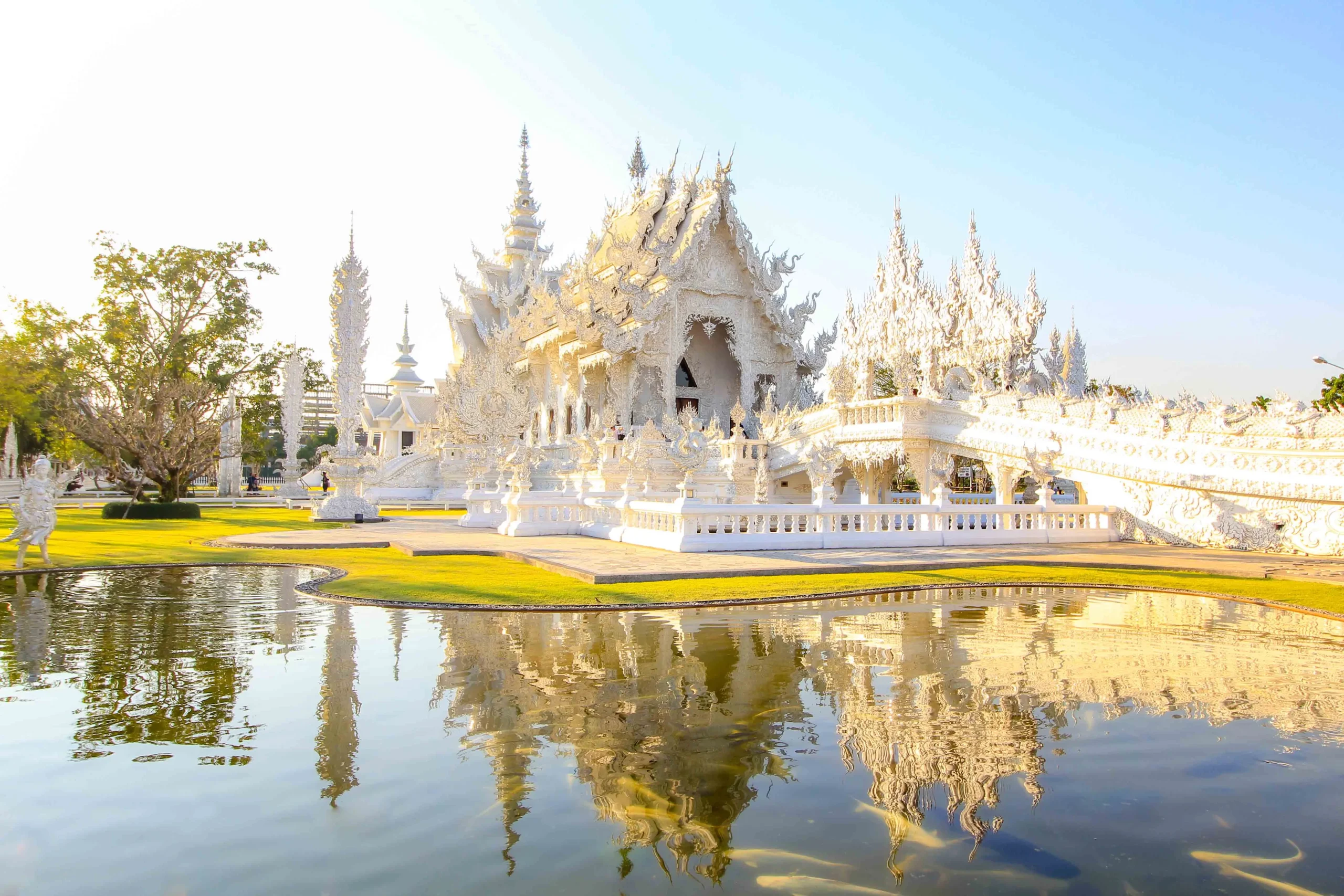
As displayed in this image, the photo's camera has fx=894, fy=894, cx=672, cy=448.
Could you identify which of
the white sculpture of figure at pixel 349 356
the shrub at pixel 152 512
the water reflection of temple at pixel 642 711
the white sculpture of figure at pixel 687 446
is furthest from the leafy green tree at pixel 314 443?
the water reflection of temple at pixel 642 711

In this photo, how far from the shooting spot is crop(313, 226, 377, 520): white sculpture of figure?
811 inches

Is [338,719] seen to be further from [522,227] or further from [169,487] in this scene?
[522,227]

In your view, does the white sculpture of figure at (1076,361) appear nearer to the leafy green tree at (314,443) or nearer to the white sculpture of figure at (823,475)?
the white sculpture of figure at (823,475)

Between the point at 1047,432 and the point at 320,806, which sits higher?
the point at 1047,432

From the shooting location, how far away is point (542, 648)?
5875mm

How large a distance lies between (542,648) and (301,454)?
6367cm

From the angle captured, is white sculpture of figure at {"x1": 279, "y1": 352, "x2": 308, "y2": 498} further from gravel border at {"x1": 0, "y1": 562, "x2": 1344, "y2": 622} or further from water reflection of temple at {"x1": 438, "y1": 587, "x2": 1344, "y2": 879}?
water reflection of temple at {"x1": 438, "y1": 587, "x2": 1344, "y2": 879}

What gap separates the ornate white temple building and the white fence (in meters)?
0.04

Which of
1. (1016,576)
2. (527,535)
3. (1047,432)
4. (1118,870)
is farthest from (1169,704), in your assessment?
(1047,432)

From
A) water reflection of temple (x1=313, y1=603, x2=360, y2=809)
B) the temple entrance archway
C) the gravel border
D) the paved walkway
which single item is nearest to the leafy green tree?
the temple entrance archway

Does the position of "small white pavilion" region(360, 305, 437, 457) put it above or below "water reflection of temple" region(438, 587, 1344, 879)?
above

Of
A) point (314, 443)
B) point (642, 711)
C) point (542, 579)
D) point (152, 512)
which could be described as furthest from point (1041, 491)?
point (314, 443)

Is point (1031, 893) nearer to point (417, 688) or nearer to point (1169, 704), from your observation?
point (1169, 704)

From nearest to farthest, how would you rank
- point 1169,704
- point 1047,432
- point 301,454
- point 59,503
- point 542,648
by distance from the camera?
1. point 1169,704
2. point 542,648
3. point 1047,432
4. point 59,503
5. point 301,454
